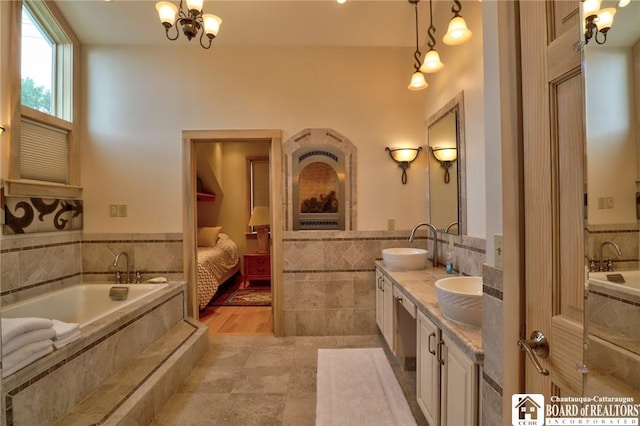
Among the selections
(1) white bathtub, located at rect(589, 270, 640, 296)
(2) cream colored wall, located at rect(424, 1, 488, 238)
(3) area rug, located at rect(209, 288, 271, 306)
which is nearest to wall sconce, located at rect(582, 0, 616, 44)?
(1) white bathtub, located at rect(589, 270, 640, 296)

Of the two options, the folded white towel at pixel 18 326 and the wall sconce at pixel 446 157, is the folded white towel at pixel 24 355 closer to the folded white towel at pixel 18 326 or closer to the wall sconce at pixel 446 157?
the folded white towel at pixel 18 326

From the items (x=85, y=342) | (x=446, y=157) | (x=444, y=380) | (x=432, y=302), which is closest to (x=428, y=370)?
(x=444, y=380)

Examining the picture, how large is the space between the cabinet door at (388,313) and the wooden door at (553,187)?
1.60m

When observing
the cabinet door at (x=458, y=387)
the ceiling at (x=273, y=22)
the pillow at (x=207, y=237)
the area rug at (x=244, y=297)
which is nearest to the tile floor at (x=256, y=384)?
the cabinet door at (x=458, y=387)

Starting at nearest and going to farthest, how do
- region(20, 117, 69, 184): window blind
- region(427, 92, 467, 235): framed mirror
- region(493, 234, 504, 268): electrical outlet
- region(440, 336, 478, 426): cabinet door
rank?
region(493, 234, 504, 268): electrical outlet < region(440, 336, 478, 426): cabinet door < region(427, 92, 467, 235): framed mirror < region(20, 117, 69, 184): window blind

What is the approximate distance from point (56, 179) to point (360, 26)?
341cm

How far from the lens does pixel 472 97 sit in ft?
7.24

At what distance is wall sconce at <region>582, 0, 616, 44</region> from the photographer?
0.65 metres

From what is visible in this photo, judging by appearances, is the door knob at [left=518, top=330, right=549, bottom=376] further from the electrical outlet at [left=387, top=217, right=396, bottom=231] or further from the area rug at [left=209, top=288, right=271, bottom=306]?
the area rug at [left=209, top=288, right=271, bottom=306]

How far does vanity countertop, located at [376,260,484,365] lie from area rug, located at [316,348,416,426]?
75 centimetres

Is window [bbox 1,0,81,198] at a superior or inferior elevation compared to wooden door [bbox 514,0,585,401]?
superior

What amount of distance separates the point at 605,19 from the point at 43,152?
3.89 meters

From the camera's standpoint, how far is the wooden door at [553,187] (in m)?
0.77

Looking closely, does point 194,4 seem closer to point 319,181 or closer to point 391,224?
point 319,181
